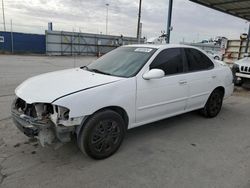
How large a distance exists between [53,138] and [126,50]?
218 cm

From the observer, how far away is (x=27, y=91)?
3.10 m

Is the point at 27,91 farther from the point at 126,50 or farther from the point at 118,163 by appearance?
the point at 126,50

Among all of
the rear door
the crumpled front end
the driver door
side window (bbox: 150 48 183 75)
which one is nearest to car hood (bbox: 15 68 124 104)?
the crumpled front end

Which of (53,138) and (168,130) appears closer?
(53,138)

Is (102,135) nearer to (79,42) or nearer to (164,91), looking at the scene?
(164,91)

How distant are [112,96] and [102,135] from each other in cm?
57

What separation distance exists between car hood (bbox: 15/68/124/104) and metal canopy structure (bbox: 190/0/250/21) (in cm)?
730

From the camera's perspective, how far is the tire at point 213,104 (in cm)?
498

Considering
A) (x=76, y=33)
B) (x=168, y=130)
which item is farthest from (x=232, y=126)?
(x=76, y=33)

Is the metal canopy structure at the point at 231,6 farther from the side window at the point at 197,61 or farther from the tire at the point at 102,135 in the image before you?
the tire at the point at 102,135

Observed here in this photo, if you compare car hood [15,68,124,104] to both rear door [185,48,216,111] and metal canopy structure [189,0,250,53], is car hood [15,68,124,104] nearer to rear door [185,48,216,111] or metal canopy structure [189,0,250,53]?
rear door [185,48,216,111]

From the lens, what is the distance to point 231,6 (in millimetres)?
9578

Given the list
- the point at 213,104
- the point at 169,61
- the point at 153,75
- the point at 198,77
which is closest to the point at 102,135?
the point at 153,75

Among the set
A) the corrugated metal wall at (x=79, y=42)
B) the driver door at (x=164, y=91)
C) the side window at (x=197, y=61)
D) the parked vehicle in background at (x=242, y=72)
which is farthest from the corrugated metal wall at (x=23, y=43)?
the driver door at (x=164, y=91)
